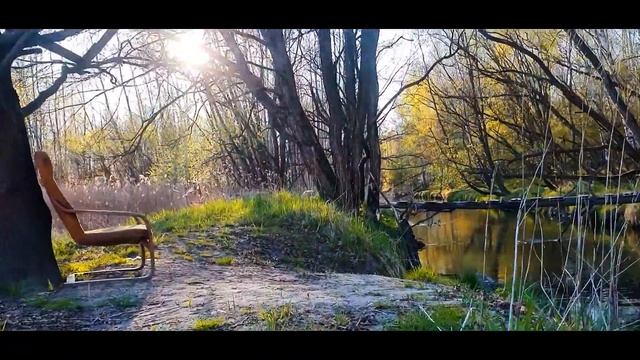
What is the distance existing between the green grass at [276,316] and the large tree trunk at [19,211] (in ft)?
3.23

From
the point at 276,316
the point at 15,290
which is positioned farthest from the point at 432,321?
the point at 15,290

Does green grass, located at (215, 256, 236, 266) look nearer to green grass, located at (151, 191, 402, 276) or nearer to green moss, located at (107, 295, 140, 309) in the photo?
green grass, located at (151, 191, 402, 276)

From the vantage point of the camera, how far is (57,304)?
10.1ft

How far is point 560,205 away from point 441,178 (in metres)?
0.56

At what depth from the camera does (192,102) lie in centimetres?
323

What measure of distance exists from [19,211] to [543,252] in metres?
2.43

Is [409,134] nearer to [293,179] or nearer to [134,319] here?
[293,179]

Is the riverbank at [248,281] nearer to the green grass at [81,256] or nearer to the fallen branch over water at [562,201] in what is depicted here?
the green grass at [81,256]

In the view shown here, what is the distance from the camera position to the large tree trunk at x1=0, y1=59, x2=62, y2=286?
3.11m

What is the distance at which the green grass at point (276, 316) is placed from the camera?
3004mm

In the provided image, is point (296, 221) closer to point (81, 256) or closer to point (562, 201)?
point (81, 256)

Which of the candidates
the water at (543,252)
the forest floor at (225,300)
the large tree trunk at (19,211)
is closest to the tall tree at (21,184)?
the large tree trunk at (19,211)

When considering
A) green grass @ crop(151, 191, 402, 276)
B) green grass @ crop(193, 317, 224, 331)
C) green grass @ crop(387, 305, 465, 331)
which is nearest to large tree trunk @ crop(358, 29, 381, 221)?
green grass @ crop(151, 191, 402, 276)

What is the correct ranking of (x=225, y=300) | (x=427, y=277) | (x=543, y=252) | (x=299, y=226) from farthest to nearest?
(x=299, y=226) < (x=427, y=277) < (x=225, y=300) < (x=543, y=252)
